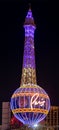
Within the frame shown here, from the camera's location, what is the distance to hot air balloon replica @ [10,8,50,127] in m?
69.5

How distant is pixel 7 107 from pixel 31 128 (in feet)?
72.4

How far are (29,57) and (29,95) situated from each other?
17.7 ft

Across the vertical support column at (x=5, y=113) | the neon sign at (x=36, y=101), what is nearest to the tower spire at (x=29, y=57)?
the neon sign at (x=36, y=101)

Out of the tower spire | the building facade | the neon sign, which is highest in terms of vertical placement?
the tower spire

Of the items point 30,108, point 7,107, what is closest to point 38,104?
point 30,108

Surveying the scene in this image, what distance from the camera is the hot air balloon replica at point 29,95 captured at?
69.5 m

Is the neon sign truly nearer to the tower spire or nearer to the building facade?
→ the tower spire

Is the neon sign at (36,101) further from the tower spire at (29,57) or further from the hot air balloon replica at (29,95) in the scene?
the tower spire at (29,57)

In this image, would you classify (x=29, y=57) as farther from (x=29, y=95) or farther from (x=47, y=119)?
(x=47, y=119)

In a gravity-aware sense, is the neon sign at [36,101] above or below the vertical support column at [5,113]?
above

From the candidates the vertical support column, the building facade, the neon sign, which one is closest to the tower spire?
the neon sign

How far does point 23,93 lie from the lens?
7125cm

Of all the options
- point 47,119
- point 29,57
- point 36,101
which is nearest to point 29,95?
point 36,101

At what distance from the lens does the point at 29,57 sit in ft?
231
